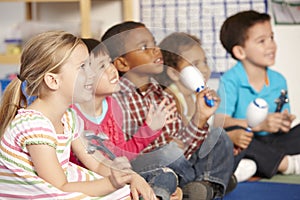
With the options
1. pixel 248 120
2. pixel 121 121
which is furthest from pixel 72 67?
Answer: pixel 248 120

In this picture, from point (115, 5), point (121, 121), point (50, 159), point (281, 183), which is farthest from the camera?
point (115, 5)

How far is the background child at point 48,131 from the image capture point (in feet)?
3.75

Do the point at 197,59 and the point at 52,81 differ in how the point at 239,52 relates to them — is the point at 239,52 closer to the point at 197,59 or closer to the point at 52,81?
the point at 197,59

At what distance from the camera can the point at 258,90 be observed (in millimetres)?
2115

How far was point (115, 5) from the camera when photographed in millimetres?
2799

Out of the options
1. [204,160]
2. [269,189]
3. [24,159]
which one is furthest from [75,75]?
[269,189]

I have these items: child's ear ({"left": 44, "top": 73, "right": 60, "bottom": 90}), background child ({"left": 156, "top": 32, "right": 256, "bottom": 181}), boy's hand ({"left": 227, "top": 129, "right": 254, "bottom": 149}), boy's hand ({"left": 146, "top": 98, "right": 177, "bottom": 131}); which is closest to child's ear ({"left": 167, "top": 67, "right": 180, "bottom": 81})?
background child ({"left": 156, "top": 32, "right": 256, "bottom": 181})

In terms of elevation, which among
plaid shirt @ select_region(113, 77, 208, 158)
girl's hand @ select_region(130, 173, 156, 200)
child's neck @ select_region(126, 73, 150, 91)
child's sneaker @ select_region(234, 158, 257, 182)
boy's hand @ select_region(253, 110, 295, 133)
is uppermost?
child's neck @ select_region(126, 73, 150, 91)

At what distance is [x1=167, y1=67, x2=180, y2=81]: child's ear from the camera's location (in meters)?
1.64

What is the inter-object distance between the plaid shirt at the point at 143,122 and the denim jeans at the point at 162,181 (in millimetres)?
77

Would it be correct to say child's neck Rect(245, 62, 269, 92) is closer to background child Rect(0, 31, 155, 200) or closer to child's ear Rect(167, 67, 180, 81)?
child's ear Rect(167, 67, 180, 81)

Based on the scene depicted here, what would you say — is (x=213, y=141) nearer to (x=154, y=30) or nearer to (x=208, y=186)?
(x=208, y=186)

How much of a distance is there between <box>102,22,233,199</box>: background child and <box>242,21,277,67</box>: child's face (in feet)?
1.79

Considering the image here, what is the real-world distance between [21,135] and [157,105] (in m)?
0.49
